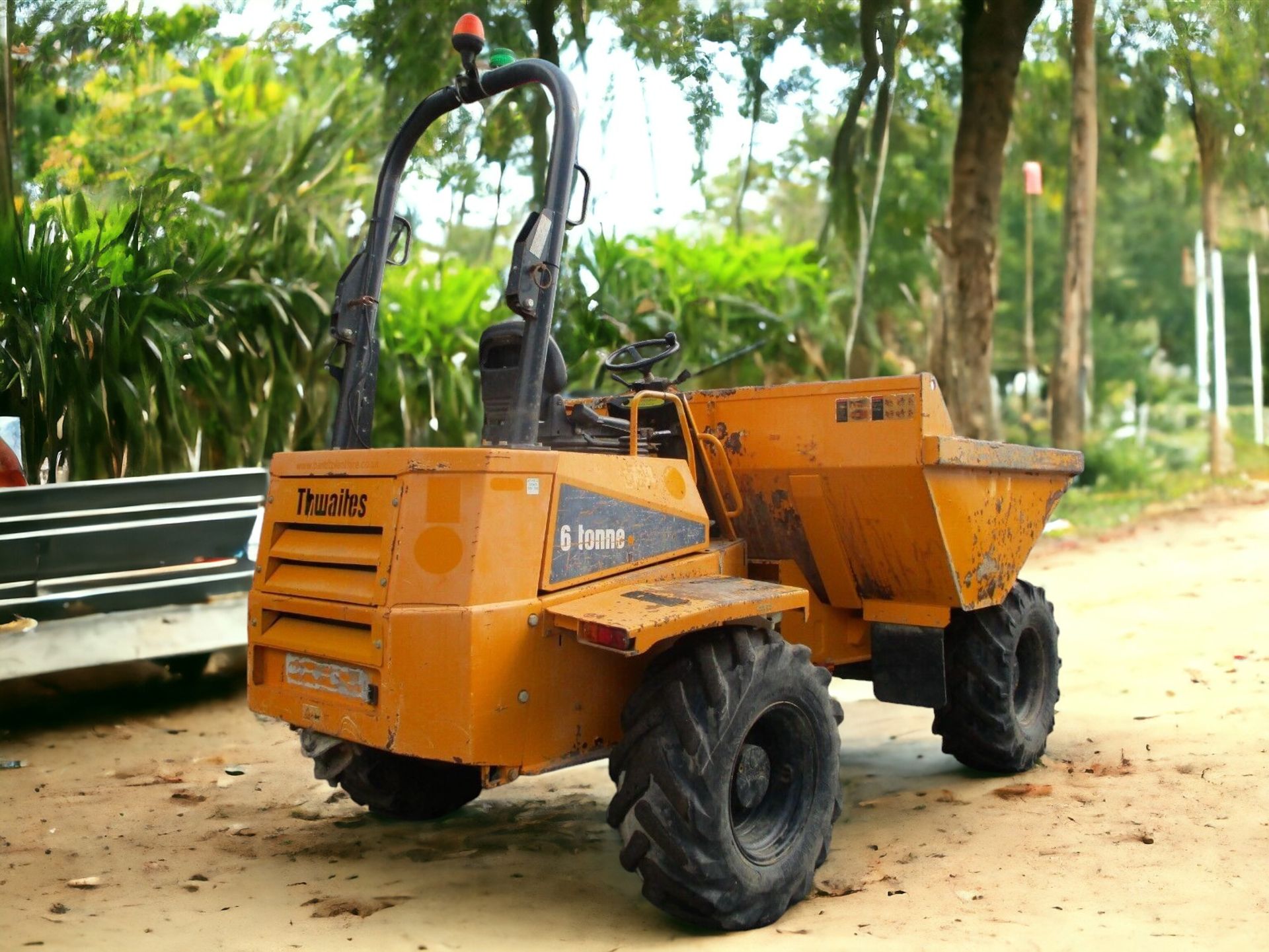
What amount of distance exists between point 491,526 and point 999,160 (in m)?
9.88

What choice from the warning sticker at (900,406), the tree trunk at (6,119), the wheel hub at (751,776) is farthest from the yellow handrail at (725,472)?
the tree trunk at (6,119)

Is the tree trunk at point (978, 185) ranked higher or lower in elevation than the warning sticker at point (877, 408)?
higher

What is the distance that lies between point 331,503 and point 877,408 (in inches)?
78.9

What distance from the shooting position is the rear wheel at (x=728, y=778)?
3.47m

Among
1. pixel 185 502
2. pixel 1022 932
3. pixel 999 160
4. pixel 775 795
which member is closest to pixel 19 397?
pixel 185 502

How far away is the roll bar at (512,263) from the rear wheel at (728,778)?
919mm

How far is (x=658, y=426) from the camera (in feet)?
15.5

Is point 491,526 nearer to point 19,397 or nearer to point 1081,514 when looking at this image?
point 19,397

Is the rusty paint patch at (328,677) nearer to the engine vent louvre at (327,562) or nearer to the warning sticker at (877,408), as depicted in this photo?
the engine vent louvre at (327,562)

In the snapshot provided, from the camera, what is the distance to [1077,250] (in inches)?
637

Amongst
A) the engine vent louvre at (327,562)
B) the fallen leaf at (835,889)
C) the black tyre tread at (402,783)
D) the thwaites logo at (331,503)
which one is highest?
the thwaites logo at (331,503)

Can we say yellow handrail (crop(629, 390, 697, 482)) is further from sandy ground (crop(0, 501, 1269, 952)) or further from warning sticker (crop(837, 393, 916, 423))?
sandy ground (crop(0, 501, 1269, 952))

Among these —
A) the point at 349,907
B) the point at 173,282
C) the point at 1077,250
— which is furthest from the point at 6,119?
the point at 1077,250

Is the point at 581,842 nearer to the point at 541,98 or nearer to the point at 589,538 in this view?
the point at 589,538
